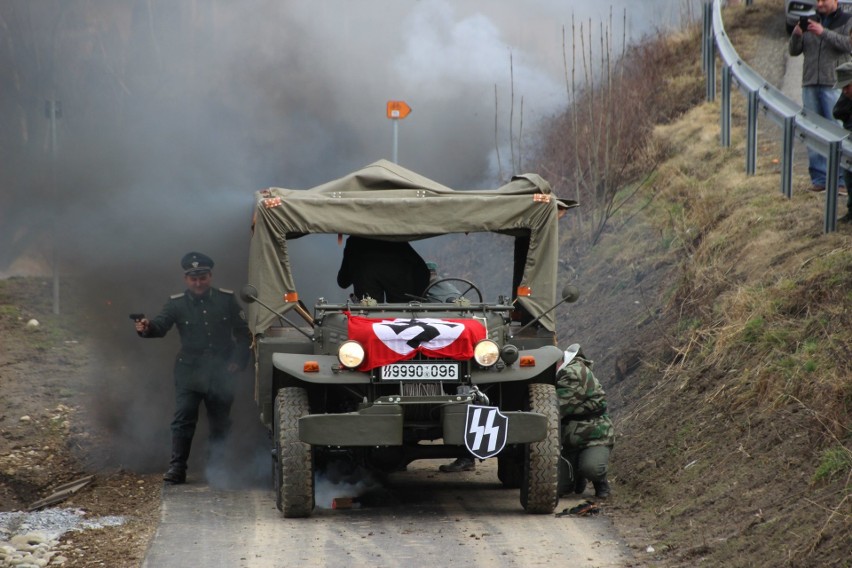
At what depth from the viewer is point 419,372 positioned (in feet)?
28.9

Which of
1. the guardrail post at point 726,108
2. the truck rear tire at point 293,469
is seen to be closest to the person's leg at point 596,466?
the truck rear tire at point 293,469

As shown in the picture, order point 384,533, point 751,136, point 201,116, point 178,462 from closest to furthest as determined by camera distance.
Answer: point 384,533, point 178,462, point 751,136, point 201,116

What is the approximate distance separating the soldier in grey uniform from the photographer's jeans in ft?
18.6

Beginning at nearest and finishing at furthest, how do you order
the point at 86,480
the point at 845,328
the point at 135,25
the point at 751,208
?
the point at 845,328, the point at 86,480, the point at 751,208, the point at 135,25

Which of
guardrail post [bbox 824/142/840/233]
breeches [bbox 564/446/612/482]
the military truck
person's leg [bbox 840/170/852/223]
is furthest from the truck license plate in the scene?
person's leg [bbox 840/170/852/223]

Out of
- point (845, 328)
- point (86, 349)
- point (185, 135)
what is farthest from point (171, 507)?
point (185, 135)

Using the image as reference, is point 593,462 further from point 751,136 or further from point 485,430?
point 751,136

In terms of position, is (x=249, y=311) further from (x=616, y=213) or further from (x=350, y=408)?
(x=616, y=213)

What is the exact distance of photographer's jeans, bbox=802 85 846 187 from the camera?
12.8 metres

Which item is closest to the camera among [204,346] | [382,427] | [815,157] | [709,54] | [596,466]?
[382,427]

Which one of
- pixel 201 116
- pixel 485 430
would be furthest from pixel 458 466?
pixel 201 116

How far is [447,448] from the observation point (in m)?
9.19

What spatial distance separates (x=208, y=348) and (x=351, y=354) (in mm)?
2781

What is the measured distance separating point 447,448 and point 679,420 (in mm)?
2049
